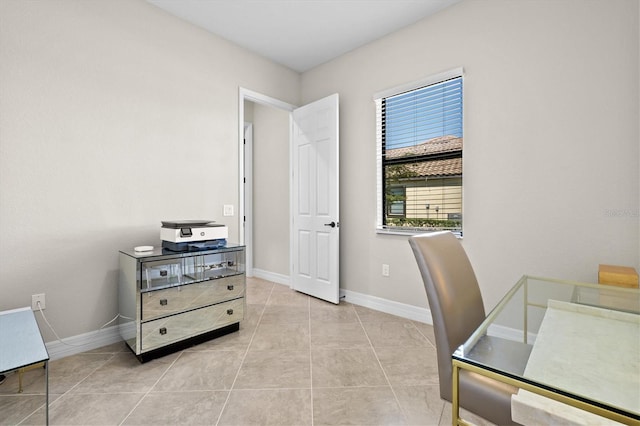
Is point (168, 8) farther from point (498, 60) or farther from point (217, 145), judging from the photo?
point (498, 60)

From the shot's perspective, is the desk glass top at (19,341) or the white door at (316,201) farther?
the white door at (316,201)

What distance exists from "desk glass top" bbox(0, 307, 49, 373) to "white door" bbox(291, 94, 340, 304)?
238cm

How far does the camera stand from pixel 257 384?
5.98 feet

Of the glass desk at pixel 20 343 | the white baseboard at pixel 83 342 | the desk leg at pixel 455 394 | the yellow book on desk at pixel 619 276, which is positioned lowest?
the white baseboard at pixel 83 342

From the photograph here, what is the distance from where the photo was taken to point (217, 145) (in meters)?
3.05

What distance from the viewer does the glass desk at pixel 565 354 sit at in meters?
0.64

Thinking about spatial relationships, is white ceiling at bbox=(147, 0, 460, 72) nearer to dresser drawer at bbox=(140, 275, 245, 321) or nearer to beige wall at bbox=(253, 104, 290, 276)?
beige wall at bbox=(253, 104, 290, 276)

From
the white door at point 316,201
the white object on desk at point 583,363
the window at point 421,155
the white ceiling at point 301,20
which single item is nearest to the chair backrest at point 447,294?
the white object on desk at point 583,363

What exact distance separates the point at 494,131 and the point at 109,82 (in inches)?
119

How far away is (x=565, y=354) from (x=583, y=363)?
0.05 meters

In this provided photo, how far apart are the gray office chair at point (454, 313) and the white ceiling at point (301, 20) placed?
223 centimetres

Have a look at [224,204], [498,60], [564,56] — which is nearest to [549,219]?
[564,56]

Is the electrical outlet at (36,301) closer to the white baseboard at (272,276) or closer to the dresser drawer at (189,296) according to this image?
the dresser drawer at (189,296)

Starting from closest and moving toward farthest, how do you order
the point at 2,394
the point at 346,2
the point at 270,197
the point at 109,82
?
the point at 2,394
the point at 109,82
the point at 346,2
the point at 270,197
